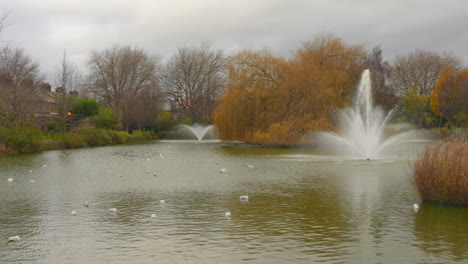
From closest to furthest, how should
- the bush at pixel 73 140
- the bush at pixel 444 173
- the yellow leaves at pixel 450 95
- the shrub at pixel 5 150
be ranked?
the bush at pixel 444 173 → the shrub at pixel 5 150 → the bush at pixel 73 140 → the yellow leaves at pixel 450 95

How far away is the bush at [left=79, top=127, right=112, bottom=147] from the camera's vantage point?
4244cm

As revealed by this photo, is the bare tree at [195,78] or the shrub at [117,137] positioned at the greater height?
the bare tree at [195,78]

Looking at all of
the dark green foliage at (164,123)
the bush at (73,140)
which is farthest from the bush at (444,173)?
the dark green foliage at (164,123)

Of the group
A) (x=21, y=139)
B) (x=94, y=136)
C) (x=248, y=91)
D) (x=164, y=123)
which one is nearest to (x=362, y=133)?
(x=248, y=91)

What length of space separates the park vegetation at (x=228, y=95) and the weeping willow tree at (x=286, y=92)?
91mm

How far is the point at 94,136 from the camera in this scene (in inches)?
1703

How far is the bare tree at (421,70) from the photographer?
223 ft

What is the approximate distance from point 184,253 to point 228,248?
0.81 m

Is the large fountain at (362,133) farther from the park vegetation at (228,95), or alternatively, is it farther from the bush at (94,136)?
the bush at (94,136)

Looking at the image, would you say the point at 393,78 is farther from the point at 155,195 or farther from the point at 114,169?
the point at 155,195

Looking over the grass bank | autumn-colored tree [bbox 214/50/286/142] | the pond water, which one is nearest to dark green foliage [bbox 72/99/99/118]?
the grass bank

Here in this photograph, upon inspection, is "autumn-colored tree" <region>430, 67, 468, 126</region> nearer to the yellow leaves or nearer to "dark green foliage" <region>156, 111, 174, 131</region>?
the yellow leaves

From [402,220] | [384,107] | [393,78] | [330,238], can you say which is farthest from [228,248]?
[393,78]

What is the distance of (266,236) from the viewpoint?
8688mm
